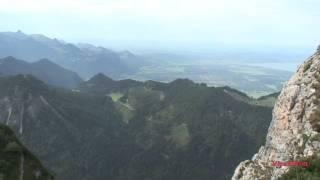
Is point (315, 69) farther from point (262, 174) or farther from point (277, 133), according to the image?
point (262, 174)

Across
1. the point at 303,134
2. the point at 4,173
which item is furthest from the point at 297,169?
the point at 4,173

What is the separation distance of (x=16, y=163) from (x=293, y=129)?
96890 mm

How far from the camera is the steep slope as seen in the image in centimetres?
13362

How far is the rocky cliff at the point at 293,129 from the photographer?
2041 inches

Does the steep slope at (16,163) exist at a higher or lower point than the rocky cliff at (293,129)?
lower

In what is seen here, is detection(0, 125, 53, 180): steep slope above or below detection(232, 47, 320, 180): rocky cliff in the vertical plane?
below

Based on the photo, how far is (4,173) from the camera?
13225 centimetres

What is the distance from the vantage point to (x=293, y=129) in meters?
56.4

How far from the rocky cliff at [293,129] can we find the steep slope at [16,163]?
8731cm

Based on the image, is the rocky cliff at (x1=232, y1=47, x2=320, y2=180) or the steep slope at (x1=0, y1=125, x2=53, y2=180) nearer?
the rocky cliff at (x1=232, y1=47, x2=320, y2=180)

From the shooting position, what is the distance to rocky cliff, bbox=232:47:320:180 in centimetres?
5184

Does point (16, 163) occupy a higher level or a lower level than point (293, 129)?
lower

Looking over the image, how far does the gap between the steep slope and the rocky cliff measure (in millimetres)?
87311

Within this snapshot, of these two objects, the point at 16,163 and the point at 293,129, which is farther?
the point at 16,163
